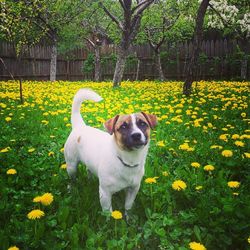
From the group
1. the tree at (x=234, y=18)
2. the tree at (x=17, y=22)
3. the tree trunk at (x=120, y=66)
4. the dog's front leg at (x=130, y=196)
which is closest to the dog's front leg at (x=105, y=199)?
the dog's front leg at (x=130, y=196)

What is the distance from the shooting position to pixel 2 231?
2.41 m

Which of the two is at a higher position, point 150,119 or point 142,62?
point 142,62

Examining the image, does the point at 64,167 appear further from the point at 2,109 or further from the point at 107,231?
the point at 2,109

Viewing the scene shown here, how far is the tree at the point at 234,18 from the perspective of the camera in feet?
48.0

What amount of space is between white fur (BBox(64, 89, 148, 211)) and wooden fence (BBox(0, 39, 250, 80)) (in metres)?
16.6

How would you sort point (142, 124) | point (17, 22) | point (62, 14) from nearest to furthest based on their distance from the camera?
point (142, 124)
point (17, 22)
point (62, 14)

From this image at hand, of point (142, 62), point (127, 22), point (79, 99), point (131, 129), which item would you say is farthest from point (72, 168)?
point (142, 62)

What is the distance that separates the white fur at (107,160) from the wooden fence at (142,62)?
16.6 m

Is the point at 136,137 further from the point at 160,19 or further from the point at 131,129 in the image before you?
the point at 160,19

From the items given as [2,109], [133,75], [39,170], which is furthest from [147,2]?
[39,170]

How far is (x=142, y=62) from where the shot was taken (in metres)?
21.2

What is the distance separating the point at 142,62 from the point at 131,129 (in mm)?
18902

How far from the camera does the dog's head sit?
8.62ft

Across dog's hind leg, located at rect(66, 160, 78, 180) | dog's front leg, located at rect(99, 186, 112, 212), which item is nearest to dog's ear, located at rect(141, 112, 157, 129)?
dog's front leg, located at rect(99, 186, 112, 212)
